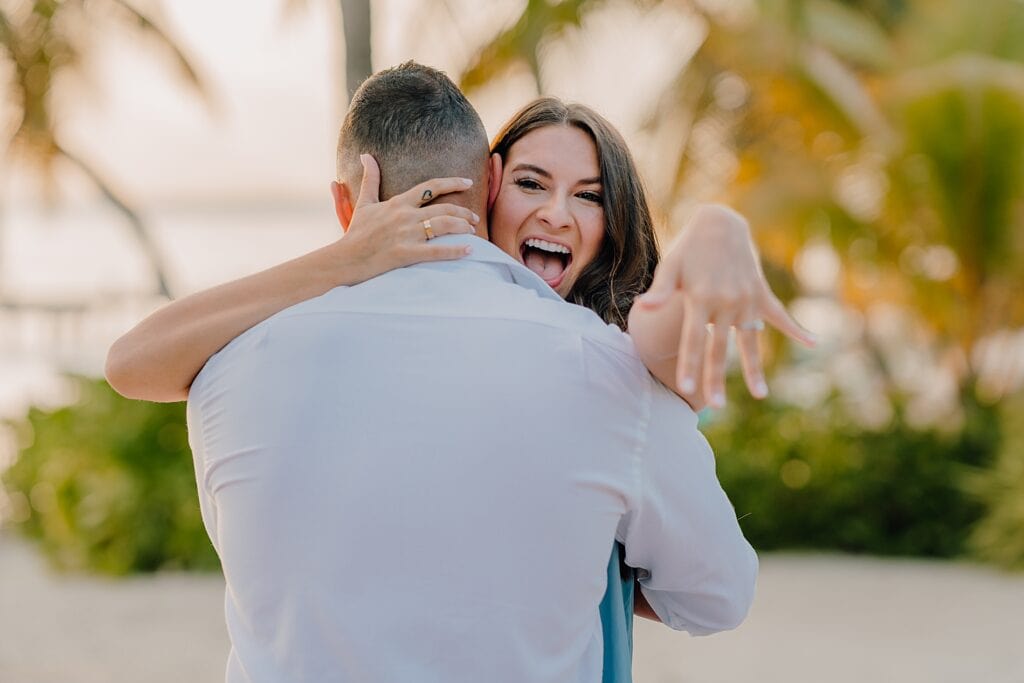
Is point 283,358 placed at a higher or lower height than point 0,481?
higher

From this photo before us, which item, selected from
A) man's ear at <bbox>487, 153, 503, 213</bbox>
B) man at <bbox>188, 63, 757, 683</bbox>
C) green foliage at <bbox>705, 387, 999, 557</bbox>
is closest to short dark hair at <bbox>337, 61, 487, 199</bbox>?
man at <bbox>188, 63, 757, 683</bbox>

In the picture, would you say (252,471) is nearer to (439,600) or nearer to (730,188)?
(439,600)

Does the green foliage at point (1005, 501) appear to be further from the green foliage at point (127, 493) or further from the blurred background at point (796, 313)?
the green foliage at point (127, 493)

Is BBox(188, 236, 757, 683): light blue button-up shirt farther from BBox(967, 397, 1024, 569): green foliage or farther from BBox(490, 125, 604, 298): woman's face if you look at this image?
BBox(967, 397, 1024, 569): green foliage

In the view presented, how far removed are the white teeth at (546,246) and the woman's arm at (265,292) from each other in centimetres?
68

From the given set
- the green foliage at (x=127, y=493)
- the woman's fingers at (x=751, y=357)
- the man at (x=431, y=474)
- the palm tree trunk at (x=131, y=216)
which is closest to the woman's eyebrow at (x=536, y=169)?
the man at (x=431, y=474)

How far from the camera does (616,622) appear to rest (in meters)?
1.98

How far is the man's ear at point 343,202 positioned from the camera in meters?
2.12

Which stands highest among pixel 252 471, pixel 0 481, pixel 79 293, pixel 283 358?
pixel 283 358

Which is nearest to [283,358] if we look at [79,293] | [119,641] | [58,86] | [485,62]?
[119,641]

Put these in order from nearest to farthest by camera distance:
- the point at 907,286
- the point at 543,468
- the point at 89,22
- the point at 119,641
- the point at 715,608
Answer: the point at 543,468 → the point at 715,608 → the point at 119,641 → the point at 907,286 → the point at 89,22

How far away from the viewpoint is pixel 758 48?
12.6m

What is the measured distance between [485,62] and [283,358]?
1214cm

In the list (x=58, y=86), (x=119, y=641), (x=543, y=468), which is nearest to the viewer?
(x=543, y=468)
